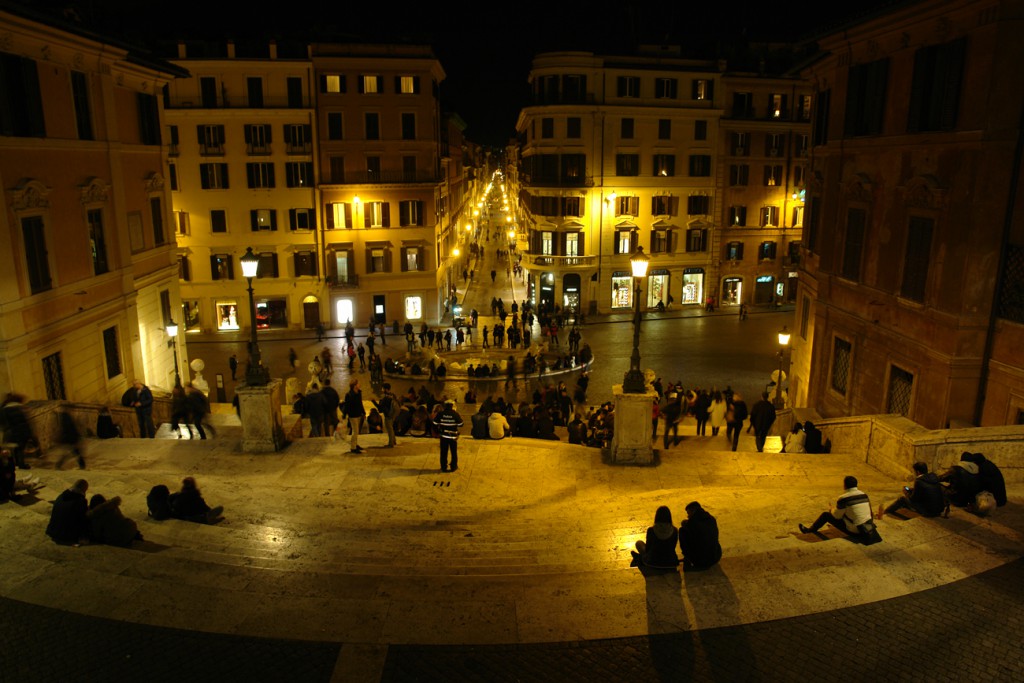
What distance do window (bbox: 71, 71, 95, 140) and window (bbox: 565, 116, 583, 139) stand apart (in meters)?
29.2

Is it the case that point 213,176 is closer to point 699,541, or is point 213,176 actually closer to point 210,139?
point 210,139

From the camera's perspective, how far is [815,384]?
70.6ft

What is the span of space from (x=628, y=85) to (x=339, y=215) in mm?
18764

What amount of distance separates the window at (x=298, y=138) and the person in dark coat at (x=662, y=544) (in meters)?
36.6

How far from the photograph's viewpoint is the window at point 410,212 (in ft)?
140

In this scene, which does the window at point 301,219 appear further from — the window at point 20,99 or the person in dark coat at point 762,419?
Result: the person in dark coat at point 762,419

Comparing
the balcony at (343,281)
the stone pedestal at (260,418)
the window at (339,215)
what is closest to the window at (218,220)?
the window at (339,215)

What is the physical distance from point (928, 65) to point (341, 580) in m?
15.4

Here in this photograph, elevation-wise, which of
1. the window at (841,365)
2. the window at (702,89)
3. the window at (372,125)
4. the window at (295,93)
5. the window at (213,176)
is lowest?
the window at (841,365)

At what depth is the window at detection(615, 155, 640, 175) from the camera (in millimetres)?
45750

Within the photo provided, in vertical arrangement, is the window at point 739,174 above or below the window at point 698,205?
above

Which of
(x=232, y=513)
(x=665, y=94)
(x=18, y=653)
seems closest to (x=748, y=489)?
(x=232, y=513)

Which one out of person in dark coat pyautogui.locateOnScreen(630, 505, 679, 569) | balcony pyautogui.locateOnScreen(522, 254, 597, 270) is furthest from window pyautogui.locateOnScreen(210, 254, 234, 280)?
person in dark coat pyautogui.locateOnScreen(630, 505, 679, 569)

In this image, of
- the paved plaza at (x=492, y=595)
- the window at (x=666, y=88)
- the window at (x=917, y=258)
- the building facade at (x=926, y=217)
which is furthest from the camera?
the window at (x=666, y=88)
